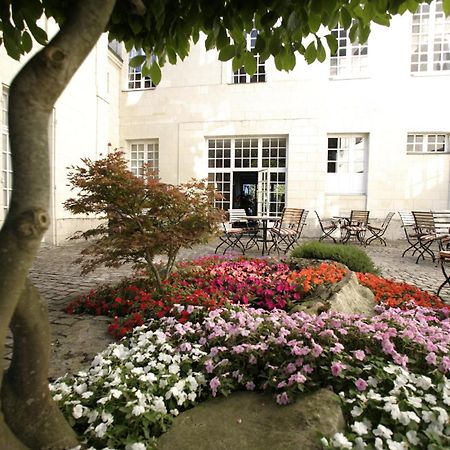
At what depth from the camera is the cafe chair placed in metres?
8.30

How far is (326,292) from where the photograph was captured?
3639mm

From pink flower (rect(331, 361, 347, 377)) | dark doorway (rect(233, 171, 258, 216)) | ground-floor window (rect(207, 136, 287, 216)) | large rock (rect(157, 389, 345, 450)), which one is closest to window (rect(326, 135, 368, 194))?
ground-floor window (rect(207, 136, 287, 216))

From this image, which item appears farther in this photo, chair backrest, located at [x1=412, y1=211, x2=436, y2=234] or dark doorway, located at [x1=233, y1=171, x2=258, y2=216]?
dark doorway, located at [x1=233, y1=171, x2=258, y2=216]

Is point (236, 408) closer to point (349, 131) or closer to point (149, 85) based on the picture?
point (349, 131)

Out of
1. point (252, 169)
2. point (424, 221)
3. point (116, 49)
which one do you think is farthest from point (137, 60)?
point (116, 49)

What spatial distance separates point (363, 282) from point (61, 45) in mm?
4449

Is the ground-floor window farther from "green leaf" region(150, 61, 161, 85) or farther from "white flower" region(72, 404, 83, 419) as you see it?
"white flower" region(72, 404, 83, 419)

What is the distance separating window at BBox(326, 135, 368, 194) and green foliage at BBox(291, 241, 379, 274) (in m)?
7.17

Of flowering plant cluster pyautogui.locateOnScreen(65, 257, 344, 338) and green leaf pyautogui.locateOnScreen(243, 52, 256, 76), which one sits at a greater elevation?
green leaf pyautogui.locateOnScreen(243, 52, 256, 76)

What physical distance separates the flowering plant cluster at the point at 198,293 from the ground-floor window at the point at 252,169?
329 inches

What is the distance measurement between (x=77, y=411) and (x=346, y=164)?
12.4 meters

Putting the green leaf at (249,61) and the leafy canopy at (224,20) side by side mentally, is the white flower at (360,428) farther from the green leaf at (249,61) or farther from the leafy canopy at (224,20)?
the green leaf at (249,61)

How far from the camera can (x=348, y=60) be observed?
12250 millimetres

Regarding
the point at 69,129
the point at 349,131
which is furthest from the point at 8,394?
the point at 349,131
